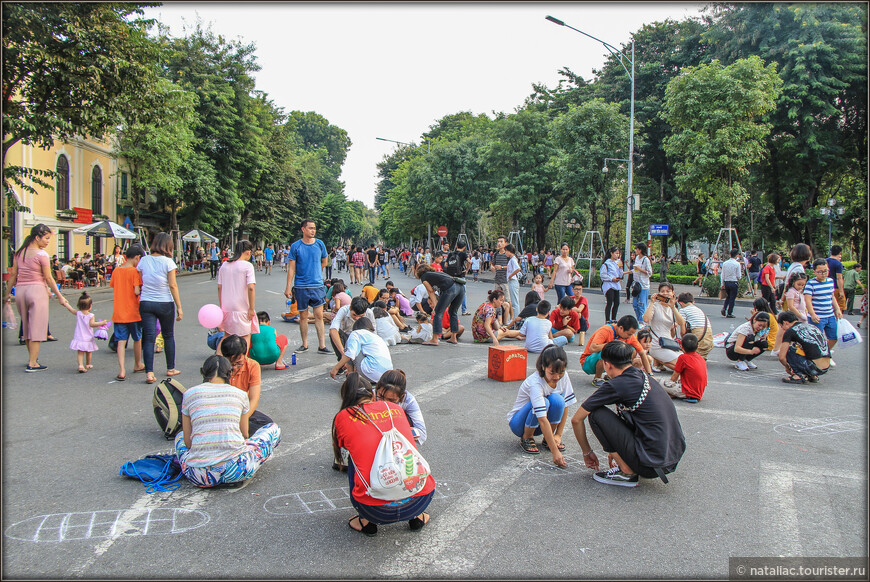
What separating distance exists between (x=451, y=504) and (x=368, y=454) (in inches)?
36.7

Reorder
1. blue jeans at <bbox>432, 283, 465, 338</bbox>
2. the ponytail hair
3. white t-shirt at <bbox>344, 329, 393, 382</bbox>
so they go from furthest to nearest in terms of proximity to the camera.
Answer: blue jeans at <bbox>432, 283, 465, 338</bbox>
the ponytail hair
white t-shirt at <bbox>344, 329, 393, 382</bbox>

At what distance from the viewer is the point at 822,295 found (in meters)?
8.85

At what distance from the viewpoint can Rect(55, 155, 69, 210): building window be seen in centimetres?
2830

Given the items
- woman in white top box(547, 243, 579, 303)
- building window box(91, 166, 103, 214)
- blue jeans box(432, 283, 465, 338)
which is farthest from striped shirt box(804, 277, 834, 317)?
building window box(91, 166, 103, 214)

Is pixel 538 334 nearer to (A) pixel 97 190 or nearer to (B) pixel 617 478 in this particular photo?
(B) pixel 617 478

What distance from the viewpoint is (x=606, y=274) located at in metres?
12.5

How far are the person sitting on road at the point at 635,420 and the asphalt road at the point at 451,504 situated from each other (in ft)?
0.88

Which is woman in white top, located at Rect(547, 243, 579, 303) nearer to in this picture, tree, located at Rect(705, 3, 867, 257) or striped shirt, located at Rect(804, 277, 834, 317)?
striped shirt, located at Rect(804, 277, 834, 317)

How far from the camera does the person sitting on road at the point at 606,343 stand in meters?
6.67

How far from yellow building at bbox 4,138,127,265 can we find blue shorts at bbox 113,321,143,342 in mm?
19064

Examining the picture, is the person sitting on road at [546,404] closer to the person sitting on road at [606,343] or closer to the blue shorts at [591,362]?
the person sitting on road at [606,343]

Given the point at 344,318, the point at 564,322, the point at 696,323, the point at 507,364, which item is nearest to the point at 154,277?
the point at 344,318

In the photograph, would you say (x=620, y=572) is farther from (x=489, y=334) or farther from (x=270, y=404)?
(x=489, y=334)

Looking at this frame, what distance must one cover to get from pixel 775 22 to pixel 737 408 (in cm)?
2832
